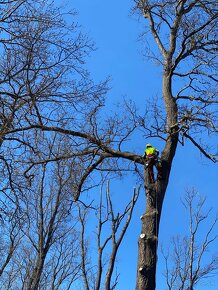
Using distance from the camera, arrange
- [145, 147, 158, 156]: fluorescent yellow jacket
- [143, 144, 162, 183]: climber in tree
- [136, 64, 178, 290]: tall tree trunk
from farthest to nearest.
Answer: [145, 147, 158, 156]: fluorescent yellow jacket → [143, 144, 162, 183]: climber in tree → [136, 64, 178, 290]: tall tree trunk

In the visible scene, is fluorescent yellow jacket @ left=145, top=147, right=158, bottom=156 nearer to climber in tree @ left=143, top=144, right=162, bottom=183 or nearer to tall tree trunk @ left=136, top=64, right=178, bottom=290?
climber in tree @ left=143, top=144, right=162, bottom=183

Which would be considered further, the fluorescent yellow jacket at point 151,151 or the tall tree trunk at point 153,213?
the fluorescent yellow jacket at point 151,151

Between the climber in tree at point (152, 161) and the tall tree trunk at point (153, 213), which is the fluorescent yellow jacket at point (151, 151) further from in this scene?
the tall tree trunk at point (153, 213)

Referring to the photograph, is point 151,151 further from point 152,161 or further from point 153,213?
point 153,213

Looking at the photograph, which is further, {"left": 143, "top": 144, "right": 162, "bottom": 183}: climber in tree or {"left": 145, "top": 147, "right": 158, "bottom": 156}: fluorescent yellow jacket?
{"left": 145, "top": 147, "right": 158, "bottom": 156}: fluorescent yellow jacket

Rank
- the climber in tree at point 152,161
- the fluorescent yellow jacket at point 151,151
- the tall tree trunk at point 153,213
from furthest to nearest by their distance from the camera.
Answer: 1. the fluorescent yellow jacket at point 151,151
2. the climber in tree at point 152,161
3. the tall tree trunk at point 153,213

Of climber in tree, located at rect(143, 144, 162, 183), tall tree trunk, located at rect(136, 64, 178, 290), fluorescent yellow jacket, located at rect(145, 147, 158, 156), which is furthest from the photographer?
fluorescent yellow jacket, located at rect(145, 147, 158, 156)

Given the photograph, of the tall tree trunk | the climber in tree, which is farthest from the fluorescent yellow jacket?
the tall tree trunk

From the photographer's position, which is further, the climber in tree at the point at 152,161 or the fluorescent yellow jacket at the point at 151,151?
the fluorescent yellow jacket at the point at 151,151

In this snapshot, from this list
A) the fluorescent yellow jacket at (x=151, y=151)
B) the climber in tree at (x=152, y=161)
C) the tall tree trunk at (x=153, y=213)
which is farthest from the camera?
the fluorescent yellow jacket at (x=151, y=151)

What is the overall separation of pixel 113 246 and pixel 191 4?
604 centimetres

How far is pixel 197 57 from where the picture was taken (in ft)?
23.5

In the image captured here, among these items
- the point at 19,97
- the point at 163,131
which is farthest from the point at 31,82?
the point at 163,131

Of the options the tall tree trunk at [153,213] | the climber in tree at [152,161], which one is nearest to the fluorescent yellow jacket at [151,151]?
the climber in tree at [152,161]
